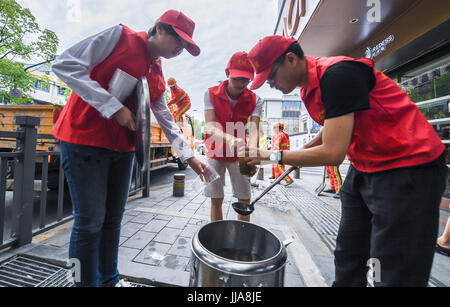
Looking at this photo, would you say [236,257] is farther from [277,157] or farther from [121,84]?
[121,84]

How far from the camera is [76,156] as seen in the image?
121cm

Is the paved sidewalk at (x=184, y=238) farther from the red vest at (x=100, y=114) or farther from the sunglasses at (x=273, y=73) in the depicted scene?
the sunglasses at (x=273, y=73)

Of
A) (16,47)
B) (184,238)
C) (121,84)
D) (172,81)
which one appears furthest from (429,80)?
(16,47)

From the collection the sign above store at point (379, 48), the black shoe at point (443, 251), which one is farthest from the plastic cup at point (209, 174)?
the sign above store at point (379, 48)

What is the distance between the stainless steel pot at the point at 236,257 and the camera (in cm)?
98

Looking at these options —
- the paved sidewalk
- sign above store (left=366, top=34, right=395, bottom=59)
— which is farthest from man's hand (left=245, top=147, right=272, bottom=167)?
sign above store (left=366, top=34, right=395, bottom=59)

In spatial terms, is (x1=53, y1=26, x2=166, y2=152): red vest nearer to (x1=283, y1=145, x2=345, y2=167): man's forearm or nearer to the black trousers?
(x1=283, y1=145, x2=345, y2=167): man's forearm

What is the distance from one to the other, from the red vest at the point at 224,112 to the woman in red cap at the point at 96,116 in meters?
0.97

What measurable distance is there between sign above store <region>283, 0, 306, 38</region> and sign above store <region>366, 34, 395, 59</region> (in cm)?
197

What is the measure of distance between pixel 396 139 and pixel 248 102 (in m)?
1.64

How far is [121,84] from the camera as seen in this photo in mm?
1266

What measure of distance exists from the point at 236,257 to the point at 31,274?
1928mm
